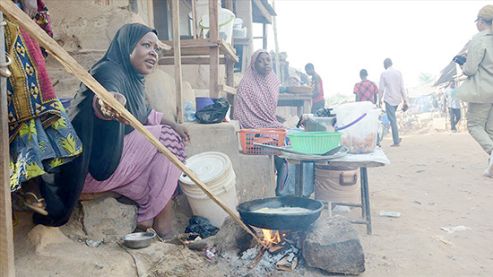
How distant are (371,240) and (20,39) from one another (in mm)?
2885

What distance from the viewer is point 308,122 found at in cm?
347

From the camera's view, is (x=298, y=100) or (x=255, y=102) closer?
(x=255, y=102)

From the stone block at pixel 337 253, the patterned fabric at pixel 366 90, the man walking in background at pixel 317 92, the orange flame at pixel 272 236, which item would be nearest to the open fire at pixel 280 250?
the orange flame at pixel 272 236

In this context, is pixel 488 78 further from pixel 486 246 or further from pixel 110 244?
pixel 110 244

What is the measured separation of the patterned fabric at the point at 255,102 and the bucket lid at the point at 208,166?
1.53 metres

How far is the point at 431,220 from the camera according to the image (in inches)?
146

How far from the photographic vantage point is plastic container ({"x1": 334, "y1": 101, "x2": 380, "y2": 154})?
3434 millimetres

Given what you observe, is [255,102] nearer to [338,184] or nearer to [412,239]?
[338,184]

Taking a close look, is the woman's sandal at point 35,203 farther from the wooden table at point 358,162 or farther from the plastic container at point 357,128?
the plastic container at point 357,128

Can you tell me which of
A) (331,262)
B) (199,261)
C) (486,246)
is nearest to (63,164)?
(199,261)

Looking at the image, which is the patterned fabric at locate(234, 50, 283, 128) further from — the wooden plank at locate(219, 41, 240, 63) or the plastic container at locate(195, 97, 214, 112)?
the plastic container at locate(195, 97, 214, 112)

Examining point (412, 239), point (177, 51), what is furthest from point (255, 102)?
point (412, 239)

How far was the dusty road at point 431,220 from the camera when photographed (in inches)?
104

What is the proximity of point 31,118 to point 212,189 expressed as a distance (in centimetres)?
156
